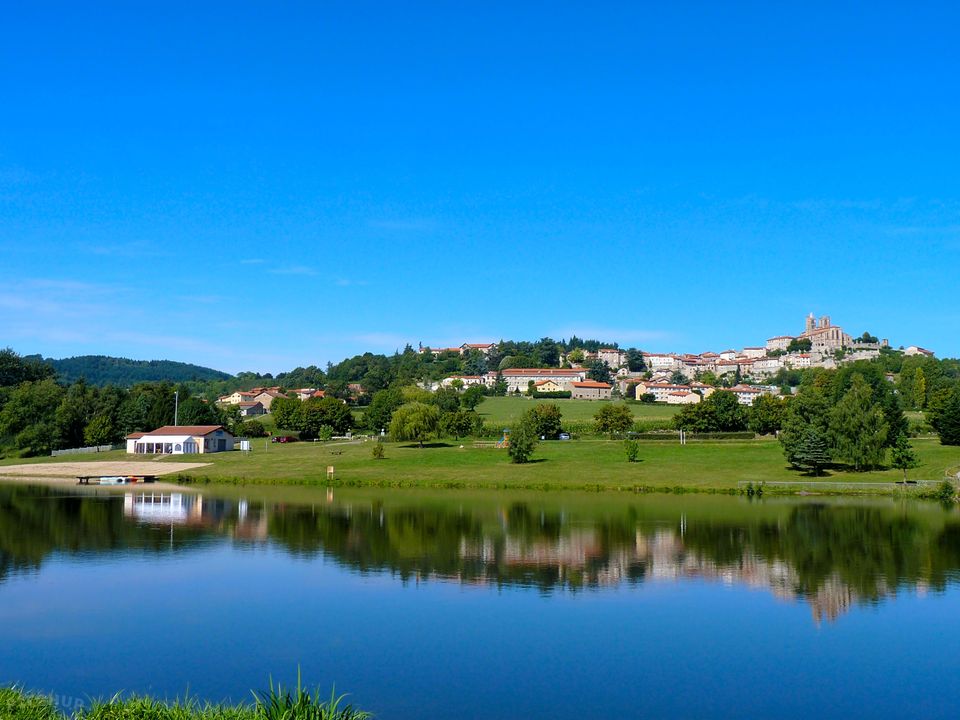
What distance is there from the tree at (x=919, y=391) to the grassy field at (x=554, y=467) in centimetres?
6446

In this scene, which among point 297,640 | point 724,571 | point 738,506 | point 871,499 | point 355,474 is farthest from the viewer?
point 355,474

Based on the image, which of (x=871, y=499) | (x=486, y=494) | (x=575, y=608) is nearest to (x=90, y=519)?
(x=486, y=494)

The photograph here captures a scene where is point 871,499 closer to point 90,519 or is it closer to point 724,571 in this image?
point 724,571

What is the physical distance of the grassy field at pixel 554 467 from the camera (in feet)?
196

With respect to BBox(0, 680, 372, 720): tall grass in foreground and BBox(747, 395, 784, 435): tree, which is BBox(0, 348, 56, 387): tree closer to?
BBox(747, 395, 784, 435): tree

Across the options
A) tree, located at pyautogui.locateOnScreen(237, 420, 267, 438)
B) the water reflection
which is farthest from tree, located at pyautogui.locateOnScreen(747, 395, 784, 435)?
tree, located at pyautogui.locateOnScreen(237, 420, 267, 438)

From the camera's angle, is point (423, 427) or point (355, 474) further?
point (423, 427)

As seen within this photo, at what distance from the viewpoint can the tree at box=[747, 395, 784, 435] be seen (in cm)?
8225

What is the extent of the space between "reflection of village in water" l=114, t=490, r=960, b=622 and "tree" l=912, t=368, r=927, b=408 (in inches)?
3899

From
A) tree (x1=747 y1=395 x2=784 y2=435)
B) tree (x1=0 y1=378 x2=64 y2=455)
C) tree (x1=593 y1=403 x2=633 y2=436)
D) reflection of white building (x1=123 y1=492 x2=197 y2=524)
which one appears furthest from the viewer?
tree (x1=593 y1=403 x2=633 y2=436)

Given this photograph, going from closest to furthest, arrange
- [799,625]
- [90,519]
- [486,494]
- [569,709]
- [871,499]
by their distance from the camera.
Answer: [569,709] < [799,625] < [90,519] < [871,499] < [486,494]

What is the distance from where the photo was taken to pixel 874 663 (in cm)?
1920

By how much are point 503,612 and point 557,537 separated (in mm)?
13809

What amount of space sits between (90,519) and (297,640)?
90.2 feet
